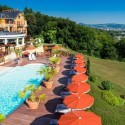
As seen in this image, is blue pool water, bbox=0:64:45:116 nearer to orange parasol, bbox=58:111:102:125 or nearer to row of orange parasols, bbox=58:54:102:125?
row of orange parasols, bbox=58:54:102:125

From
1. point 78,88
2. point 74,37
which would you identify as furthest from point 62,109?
point 74,37

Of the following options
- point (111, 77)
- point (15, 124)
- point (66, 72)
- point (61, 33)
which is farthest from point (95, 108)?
point (61, 33)

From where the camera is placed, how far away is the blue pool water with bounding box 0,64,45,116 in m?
17.6

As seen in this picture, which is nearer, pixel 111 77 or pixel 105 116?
pixel 105 116

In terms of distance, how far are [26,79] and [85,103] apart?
11222 millimetres

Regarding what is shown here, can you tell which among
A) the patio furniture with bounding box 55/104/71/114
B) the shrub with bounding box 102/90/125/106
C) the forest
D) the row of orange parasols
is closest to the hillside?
the shrub with bounding box 102/90/125/106

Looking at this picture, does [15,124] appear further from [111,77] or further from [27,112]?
[111,77]

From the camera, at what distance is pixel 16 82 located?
76.9 feet

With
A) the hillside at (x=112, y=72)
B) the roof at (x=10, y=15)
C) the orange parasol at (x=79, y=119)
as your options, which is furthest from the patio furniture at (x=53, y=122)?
the roof at (x=10, y=15)

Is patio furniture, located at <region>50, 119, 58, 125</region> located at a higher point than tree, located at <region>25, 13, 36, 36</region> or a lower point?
lower

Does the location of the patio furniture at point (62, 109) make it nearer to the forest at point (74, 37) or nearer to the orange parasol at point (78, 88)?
the orange parasol at point (78, 88)

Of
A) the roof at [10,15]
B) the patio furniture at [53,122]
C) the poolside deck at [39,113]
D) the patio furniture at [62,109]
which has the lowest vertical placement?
the poolside deck at [39,113]

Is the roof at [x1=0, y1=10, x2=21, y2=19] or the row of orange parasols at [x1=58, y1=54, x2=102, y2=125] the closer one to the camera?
the row of orange parasols at [x1=58, y1=54, x2=102, y2=125]

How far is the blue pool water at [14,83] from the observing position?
1763 centimetres
